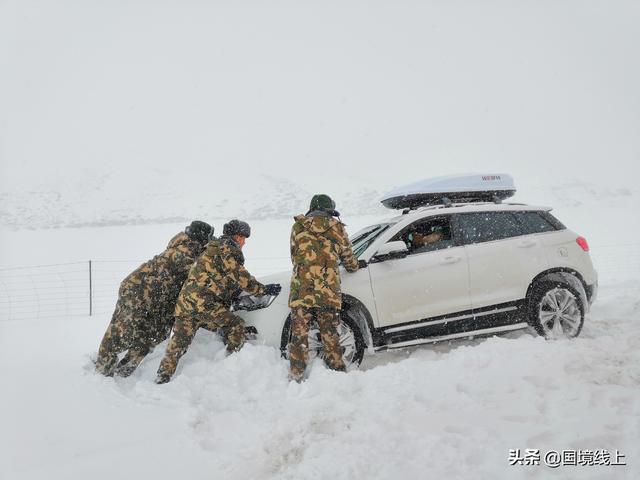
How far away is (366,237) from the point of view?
17.6 ft

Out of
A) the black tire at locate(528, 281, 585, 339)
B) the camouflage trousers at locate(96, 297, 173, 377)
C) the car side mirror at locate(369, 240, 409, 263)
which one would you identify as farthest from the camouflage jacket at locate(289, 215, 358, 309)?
the black tire at locate(528, 281, 585, 339)

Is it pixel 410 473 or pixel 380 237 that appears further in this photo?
pixel 380 237

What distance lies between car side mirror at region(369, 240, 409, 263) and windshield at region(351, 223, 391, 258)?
33 cm

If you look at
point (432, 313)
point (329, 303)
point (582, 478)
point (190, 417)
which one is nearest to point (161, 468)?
point (190, 417)

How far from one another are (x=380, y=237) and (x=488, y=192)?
5.10 feet

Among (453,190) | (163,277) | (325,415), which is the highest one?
(453,190)

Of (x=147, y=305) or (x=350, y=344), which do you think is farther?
(x=147, y=305)

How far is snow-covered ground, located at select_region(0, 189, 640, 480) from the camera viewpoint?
8.87 feet

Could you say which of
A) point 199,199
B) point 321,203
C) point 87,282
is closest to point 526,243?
point 321,203

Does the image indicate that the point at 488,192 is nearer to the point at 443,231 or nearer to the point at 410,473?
the point at 443,231

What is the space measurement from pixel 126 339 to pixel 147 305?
1.34 feet

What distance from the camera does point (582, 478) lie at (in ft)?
7.80

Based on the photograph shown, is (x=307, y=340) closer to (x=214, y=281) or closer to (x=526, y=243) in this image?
(x=214, y=281)

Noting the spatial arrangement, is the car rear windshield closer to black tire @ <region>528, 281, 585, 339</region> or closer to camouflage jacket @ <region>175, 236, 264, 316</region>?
black tire @ <region>528, 281, 585, 339</region>
